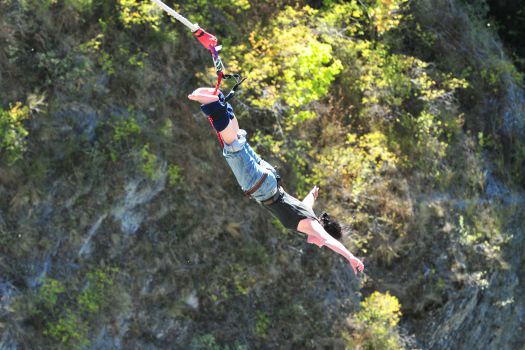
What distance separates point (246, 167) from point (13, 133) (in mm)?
3887

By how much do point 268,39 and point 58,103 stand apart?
288 cm

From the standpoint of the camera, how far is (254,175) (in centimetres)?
543

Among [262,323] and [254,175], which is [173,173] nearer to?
[262,323]

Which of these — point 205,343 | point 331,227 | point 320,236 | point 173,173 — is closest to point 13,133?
point 173,173

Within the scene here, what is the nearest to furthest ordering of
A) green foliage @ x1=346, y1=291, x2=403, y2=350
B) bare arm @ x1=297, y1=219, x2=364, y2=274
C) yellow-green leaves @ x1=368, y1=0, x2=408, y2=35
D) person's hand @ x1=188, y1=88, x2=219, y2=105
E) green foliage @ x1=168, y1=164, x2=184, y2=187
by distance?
person's hand @ x1=188, y1=88, x2=219, y2=105, bare arm @ x1=297, y1=219, x2=364, y2=274, green foliage @ x1=168, y1=164, x2=184, y2=187, green foliage @ x1=346, y1=291, x2=403, y2=350, yellow-green leaves @ x1=368, y1=0, x2=408, y2=35

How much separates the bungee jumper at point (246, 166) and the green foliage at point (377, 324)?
386 centimetres

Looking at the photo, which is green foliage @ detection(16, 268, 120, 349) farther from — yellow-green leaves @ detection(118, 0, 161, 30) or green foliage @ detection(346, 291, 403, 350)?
green foliage @ detection(346, 291, 403, 350)

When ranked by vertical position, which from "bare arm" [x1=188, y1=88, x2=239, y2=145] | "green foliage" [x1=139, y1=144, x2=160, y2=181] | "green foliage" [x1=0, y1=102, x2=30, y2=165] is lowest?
"green foliage" [x1=139, y1=144, x2=160, y2=181]

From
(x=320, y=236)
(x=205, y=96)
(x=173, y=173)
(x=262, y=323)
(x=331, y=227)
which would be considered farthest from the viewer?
(x=262, y=323)

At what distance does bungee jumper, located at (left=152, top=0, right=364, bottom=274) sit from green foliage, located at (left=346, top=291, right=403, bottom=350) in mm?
3863

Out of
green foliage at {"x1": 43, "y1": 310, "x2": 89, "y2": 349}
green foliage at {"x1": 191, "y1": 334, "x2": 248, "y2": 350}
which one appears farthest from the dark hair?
green foliage at {"x1": 43, "y1": 310, "x2": 89, "y2": 349}

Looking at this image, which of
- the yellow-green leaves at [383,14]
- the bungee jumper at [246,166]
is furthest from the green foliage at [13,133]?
the yellow-green leaves at [383,14]

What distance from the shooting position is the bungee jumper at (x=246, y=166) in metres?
5.06

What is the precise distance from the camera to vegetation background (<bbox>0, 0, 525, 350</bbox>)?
840 centimetres
